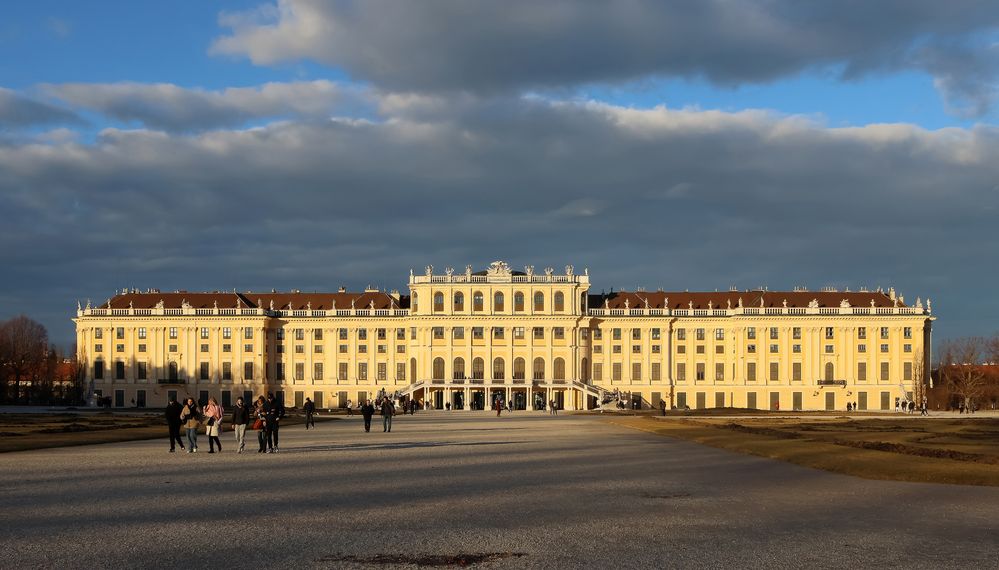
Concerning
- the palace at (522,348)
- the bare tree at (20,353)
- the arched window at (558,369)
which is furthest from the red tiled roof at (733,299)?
the bare tree at (20,353)

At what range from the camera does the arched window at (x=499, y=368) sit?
397ft

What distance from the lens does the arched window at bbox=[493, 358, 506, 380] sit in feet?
397

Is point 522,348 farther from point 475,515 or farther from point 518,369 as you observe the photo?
point 475,515

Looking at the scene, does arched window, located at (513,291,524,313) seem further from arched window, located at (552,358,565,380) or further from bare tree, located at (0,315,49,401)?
bare tree, located at (0,315,49,401)

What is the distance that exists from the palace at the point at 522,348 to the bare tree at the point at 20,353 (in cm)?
874

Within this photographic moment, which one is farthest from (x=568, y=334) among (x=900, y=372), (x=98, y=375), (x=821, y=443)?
(x=821, y=443)

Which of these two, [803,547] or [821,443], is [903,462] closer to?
[821,443]

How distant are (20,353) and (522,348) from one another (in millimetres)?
61205

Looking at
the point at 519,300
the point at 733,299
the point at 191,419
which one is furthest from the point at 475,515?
the point at 733,299

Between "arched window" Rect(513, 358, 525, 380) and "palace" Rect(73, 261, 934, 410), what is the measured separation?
0.50 ft

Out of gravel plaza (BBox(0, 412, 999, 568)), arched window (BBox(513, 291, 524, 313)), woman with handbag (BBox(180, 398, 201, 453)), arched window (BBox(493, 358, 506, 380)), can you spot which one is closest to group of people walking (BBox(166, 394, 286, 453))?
woman with handbag (BBox(180, 398, 201, 453))

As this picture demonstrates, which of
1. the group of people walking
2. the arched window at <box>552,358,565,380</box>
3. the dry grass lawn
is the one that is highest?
the group of people walking

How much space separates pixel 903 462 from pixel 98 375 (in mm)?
110005

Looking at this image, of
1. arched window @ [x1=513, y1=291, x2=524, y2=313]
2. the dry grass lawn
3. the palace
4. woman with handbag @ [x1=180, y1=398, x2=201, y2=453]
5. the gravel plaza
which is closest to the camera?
the gravel plaza
